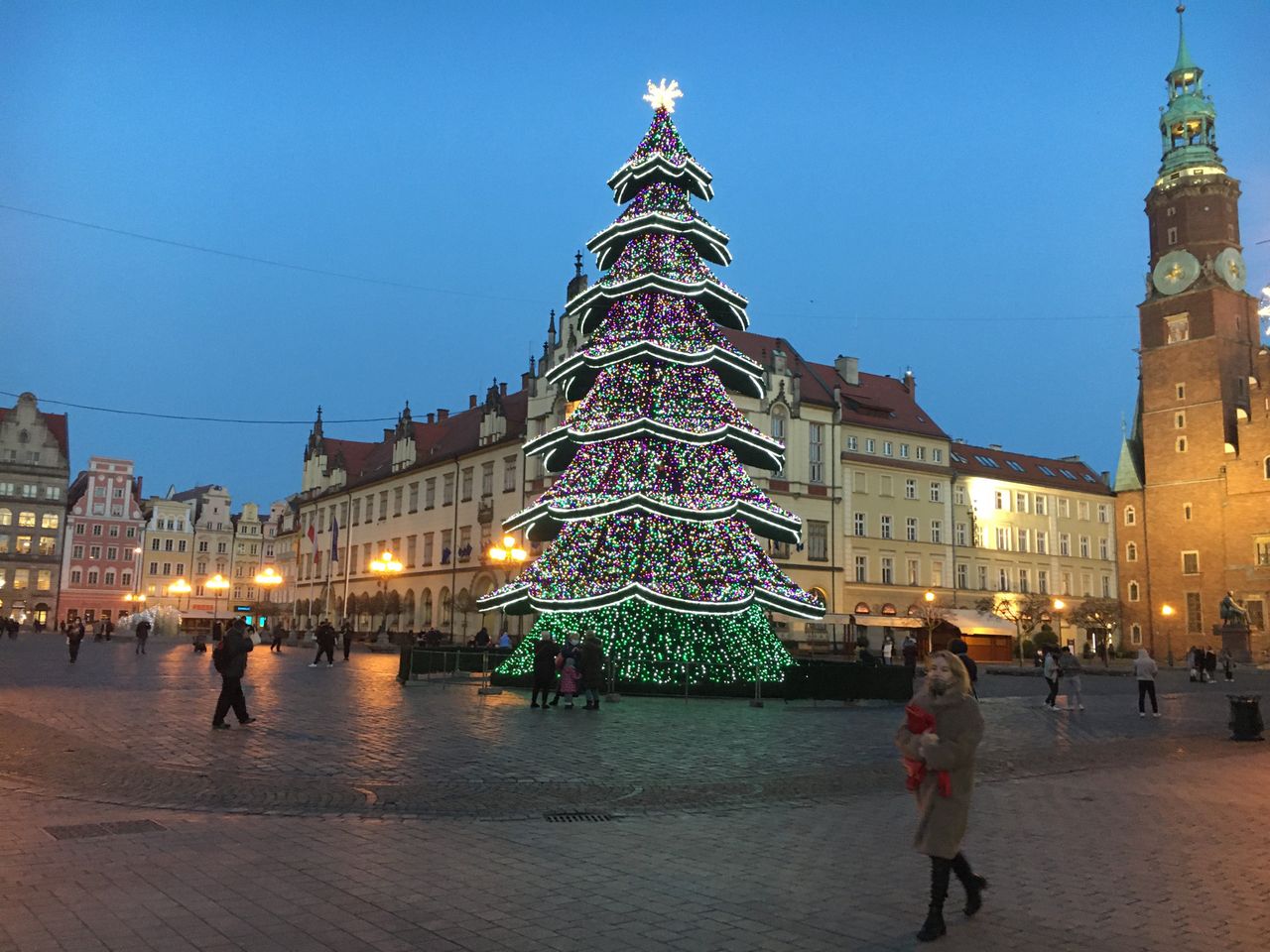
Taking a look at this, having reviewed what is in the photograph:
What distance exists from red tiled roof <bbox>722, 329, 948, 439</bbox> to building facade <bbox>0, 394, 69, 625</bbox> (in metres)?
68.2

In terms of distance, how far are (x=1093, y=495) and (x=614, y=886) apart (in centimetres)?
7855

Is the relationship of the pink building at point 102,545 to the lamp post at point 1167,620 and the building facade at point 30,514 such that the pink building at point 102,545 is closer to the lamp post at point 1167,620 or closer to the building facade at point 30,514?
the building facade at point 30,514

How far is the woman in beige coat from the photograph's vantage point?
6148 mm

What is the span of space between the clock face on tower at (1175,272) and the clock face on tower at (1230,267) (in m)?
1.45

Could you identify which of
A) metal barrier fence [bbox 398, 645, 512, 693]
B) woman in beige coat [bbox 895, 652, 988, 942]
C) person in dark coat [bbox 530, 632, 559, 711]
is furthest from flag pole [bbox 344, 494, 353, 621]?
woman in beige coat [bbox 895, 652, 988, 942]

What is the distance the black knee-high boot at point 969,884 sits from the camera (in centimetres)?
655

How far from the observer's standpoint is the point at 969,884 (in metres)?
6.61

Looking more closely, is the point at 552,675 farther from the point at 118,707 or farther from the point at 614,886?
the point at 614,886

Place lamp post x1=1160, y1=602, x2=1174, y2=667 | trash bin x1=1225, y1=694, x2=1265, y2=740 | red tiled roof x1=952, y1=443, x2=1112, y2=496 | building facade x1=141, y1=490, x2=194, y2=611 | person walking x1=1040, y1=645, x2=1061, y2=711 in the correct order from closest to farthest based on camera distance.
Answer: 1. trash bin x1=1225, y1=694, x2=1265, y2=740
2. person walking x1=1040, y1=645, x2=1061, y2=711
3. red tiled roof x1=952, y1=443, x2=1112, y2=496
4. lamp post x1=1160, y1=602, x2=1174, y2=667
5. building facade x1=141, y1=490, x2=194, y2=611

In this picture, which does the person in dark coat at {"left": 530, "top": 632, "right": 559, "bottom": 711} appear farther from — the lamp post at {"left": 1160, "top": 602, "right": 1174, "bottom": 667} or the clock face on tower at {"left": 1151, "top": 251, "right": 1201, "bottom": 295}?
the clock face on tower at {"left": 1151, "top": 251, "right": 1201, "bottom": 295}

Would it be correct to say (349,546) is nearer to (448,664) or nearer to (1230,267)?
(448,664)

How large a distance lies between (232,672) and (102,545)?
9376cm

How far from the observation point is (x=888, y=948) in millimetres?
5938

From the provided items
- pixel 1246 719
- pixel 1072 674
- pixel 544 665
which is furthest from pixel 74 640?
→ pixel 1246 719
